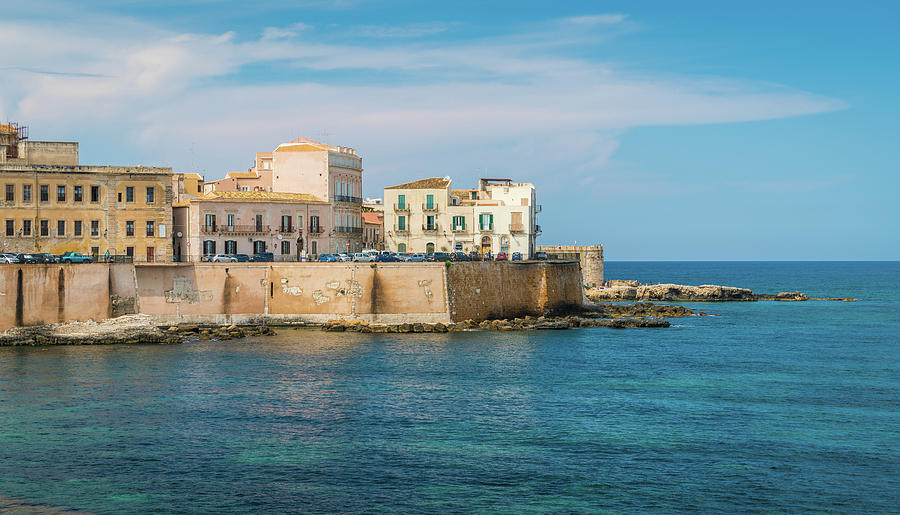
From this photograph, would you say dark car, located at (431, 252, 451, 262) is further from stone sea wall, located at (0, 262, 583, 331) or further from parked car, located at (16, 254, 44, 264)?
parked car, located at (16, 254, 44, 264)

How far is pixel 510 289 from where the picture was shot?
61.8m

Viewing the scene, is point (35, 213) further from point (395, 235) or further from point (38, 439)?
point (38, 439)

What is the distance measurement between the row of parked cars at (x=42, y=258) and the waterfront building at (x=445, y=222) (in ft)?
89.4

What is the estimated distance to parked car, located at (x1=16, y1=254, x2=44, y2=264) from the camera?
53094 mm

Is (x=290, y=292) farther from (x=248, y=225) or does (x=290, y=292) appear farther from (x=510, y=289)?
(x=510, y=289)

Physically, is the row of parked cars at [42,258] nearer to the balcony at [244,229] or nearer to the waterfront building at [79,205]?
the waterfront building at [79,205]

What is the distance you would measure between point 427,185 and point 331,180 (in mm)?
9220

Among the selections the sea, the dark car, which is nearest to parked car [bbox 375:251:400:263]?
the dark car

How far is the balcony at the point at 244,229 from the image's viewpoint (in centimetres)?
6606

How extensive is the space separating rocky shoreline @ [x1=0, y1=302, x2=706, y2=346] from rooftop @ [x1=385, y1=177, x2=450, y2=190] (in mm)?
18066

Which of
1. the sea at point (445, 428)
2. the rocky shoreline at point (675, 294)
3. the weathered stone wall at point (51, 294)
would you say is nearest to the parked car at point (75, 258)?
the weathered stone wall at point (51, 294)

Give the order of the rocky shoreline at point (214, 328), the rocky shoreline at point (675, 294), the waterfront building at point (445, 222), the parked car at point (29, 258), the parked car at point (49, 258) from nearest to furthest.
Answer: the rocky shoreline at point (214, 328)
the parked car at point (29, 258)
the parked car at point (49, 258)
the waterfront building at point (445, 222)
the rocky shoreline at point (675, 294)

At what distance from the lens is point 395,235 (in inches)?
3066

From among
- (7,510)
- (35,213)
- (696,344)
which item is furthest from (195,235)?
(7,510)
